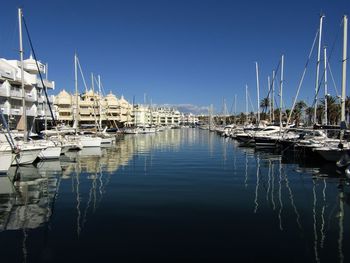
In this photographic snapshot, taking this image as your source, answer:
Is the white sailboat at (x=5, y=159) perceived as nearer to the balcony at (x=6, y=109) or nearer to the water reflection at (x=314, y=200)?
the water reflection at (x=314, y=200)

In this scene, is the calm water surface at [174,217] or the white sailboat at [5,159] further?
the white sailboat at [5,159]

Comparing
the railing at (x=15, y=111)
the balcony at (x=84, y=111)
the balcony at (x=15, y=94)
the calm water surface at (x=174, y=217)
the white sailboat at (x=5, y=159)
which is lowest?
the calm water surface at (x=174, y=217)

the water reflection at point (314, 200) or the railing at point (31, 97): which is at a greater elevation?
the railing at point (31, 97)

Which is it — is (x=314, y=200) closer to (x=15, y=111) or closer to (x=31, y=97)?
(x=15, y=111)

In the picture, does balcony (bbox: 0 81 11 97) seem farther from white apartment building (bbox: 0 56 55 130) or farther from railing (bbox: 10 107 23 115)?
railing (bbox: 10 107 23 115)

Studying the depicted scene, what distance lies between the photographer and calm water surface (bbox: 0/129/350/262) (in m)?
11.1

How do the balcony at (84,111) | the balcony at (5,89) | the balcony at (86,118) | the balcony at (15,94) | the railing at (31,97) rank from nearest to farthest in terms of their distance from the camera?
the balcony at (5,89)
the balcony at (15,94)
the railing at (31,97)
the balcony at (86,118)
the balcony at (84,111)

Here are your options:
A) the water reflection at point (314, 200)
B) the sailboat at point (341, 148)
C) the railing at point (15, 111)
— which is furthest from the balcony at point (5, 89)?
the sailboat at point (341, 148)

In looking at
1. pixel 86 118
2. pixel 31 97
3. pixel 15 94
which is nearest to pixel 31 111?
pixel 31 97

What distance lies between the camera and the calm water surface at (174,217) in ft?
36.4

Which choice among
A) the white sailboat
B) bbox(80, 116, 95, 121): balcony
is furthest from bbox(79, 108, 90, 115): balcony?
the white sailboat

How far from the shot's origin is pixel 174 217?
15070 millimetres

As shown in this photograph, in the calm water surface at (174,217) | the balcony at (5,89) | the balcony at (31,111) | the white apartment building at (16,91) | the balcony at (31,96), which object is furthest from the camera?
the balcony at (31,111)

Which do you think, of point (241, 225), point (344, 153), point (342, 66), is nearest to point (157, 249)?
point (241, 225)
